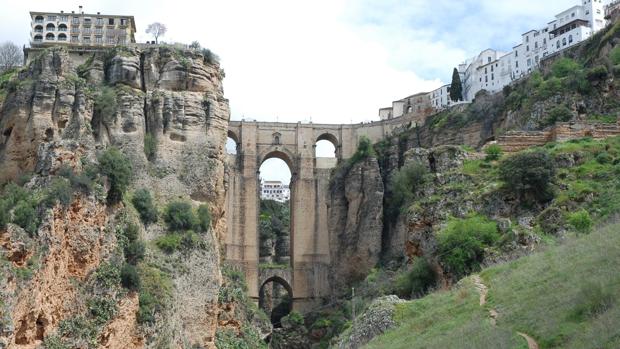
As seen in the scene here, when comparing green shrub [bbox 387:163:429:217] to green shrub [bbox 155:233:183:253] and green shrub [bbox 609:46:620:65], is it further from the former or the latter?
green shrub [bbox 609:46:620:65]

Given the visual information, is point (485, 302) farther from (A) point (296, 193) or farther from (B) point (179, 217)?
(A) point (296, 193)

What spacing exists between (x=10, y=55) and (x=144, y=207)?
34.4 m

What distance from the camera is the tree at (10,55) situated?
7822 cm

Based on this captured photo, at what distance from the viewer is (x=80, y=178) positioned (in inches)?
1764

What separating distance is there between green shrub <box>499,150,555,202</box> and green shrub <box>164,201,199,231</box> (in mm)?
22866

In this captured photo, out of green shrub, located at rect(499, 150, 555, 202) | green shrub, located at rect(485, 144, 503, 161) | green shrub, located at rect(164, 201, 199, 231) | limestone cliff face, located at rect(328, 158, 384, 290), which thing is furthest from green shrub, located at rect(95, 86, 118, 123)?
green shrub, located at rect(499, 150, 555, 202)

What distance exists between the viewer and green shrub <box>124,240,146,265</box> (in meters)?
48.0

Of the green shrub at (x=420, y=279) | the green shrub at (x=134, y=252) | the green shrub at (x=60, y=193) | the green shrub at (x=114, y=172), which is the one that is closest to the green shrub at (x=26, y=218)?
the green shrub at (x=60, y=193)

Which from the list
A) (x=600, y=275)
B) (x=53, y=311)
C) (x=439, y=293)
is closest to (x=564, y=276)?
(x=600, y=275)

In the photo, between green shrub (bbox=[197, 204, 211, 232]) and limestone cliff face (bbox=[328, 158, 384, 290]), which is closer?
green shrub (bbox=[197, 204, 211, 232])

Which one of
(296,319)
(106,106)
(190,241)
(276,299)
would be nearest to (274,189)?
(276,299)

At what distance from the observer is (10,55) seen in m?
80.1

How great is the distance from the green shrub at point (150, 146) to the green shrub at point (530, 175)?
89.2ft

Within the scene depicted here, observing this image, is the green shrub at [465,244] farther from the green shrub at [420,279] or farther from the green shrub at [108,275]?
the green shrub at [108,275]
